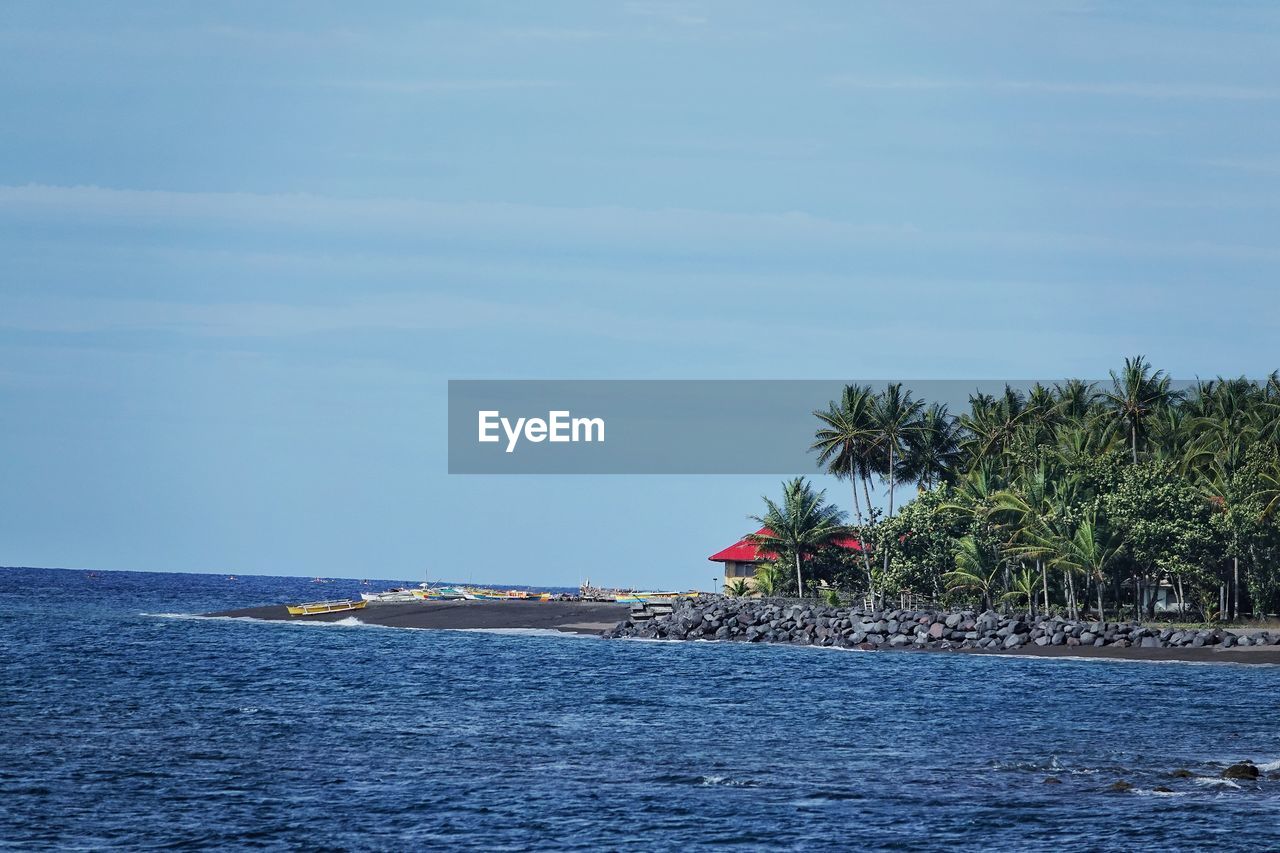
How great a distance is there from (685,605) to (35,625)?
4696cm

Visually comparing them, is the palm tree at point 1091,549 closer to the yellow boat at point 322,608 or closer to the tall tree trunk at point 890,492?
the tall tree trunk at point 890,492

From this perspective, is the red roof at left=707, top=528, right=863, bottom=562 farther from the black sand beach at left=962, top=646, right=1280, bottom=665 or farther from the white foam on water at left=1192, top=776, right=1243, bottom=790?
the white foam on water at left=1192, top=776, right=1243, bottom=790

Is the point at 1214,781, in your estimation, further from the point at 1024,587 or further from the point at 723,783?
the point at 1024,587

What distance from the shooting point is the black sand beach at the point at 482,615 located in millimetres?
107688

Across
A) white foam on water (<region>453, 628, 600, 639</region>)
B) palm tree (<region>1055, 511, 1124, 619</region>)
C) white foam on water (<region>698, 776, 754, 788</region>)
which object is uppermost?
palm tree (<region>1055, 511, 1124, 619</region>)

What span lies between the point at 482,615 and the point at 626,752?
73.7 m

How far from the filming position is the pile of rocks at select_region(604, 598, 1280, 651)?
254ft

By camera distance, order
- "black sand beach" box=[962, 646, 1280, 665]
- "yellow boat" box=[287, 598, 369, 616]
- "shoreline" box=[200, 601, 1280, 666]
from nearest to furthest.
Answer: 1. "black sand beach" box=[962, 646, 1280, 665]
2. "shoreline" box=[200, 601, 1280, 666]
3. "yellow boat" box=[287, 598, 369, 616]

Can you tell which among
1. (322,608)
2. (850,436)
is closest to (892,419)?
(850,436)

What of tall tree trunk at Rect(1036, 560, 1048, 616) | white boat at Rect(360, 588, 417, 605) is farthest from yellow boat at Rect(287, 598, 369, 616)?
tall tree trunk at Rect(1036, 560, 1048, 616)

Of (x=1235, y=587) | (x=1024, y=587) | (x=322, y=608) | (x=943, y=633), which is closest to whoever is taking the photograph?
→ (x=1235, y=587)

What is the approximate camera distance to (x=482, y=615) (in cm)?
11388

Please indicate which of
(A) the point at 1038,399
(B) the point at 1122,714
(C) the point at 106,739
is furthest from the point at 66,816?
(A) the point at 1038,399

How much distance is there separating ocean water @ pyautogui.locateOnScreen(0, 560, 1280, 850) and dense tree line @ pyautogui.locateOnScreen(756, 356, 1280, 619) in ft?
45.0
